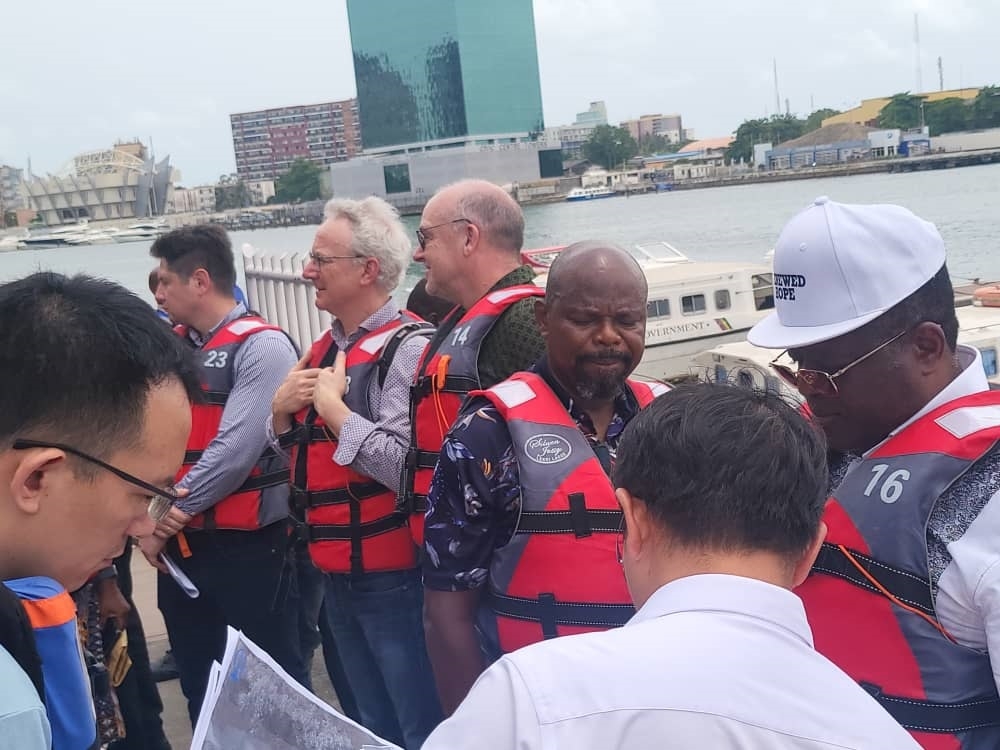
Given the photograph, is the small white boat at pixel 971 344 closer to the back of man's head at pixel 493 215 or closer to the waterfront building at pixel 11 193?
the back of man's head at pixel 493 215

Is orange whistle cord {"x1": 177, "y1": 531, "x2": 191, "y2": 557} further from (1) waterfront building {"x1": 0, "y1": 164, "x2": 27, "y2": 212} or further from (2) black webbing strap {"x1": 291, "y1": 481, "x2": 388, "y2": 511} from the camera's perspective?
(1) waterfront building {"x1": 0, "y1": 164, "x2": 27, "y2": 212}

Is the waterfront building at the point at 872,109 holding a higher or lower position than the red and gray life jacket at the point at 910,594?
higher

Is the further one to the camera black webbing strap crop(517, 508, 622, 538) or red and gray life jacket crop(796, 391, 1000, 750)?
black webbing strap crop(517, 508, 622, 538)

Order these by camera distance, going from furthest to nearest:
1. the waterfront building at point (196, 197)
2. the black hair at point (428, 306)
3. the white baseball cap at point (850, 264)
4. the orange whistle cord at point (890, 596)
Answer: the waterfront building at point (196, 197) → the black hair at point (428, 306) → the white baseball cap at point (850, 264) → the orange whistle cord at point (890, 596)

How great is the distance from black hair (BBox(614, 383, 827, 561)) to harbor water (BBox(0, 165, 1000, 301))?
11.6m

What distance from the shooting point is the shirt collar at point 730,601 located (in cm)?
114

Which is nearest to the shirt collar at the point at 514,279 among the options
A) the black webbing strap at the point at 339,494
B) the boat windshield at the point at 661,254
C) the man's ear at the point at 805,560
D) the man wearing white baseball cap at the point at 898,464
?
the black webbing strap at the point at 339,494

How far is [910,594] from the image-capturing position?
1658 mm

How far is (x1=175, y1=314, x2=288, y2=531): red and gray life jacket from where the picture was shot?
3500 millimetres

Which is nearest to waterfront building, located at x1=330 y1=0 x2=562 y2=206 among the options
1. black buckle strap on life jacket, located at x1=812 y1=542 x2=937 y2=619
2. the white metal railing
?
the white metal railing

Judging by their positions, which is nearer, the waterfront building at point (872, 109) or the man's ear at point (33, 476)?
the man's ear at point (33, 476)

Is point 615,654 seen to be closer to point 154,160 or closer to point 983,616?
point 983,616

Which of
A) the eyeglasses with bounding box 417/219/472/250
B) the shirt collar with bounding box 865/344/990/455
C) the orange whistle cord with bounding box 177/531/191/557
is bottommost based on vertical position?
the orange whistle cord with bounding box 177/531/191/557

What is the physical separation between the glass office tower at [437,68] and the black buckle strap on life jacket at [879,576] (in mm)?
60623
